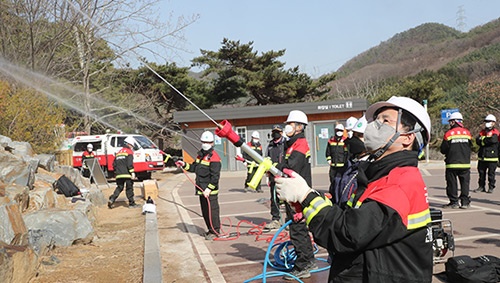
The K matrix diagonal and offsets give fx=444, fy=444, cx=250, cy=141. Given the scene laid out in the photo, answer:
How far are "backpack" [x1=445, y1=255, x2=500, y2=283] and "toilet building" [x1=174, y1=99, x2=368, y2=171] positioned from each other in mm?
19891

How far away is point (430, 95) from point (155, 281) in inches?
1258

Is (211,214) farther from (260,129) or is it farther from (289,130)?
(260,129)

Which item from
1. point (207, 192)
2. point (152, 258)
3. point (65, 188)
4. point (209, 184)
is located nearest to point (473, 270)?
point (152, 258)

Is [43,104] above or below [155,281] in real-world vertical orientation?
above

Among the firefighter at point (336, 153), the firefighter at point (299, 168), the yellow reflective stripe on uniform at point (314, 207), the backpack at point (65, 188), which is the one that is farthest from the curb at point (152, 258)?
the firefighter at point (336, 153)

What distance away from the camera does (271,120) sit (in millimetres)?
25984

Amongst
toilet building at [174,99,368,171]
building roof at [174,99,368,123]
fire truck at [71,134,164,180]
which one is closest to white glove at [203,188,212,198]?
fire truck at [71,134,164,180]

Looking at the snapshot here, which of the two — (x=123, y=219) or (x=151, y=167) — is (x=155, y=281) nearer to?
(x=123, y=219)

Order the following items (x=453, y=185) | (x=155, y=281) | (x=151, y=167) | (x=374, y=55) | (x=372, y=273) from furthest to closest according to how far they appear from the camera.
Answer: (x=374, y=55)
(x=151, y=167)
(x=453, y=185)
(x=155, y=281)
(x=372, y=273)

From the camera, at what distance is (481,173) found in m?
12.8

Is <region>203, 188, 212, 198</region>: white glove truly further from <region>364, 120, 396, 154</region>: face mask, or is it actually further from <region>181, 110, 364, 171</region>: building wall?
<region>181, 110, 364, 171</region>: building wall

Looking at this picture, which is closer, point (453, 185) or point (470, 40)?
point (453, 185)

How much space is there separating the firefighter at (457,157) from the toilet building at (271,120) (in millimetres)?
15077

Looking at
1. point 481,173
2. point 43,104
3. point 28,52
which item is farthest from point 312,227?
point 28,52
